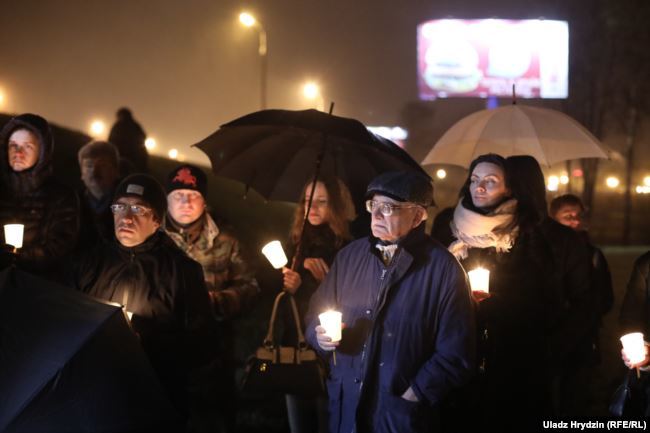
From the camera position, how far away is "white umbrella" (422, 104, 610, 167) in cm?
605

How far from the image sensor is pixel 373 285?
3699mm

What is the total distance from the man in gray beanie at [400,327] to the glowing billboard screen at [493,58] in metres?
27.9

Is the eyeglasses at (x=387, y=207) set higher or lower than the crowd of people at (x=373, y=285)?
higher

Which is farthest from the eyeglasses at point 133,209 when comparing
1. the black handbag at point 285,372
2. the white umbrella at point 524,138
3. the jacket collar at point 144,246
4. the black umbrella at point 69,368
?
the white umbrella at point 524,138

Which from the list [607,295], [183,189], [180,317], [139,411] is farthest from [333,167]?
[139,411]

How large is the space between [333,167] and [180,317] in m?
2.05

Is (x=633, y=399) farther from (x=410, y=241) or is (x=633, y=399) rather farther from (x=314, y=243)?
(x=314, y=243)

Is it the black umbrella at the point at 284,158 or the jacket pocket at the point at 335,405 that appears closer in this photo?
the jacket pocket at the point at 335,405

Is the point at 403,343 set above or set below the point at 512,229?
below

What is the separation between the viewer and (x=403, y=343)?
3.54m

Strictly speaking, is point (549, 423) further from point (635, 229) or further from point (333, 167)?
point (635, 229)

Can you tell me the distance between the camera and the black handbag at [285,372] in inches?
153

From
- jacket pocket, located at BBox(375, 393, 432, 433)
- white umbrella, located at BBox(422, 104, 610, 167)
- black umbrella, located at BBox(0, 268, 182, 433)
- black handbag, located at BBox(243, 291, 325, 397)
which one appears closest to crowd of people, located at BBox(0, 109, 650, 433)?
jacket pocket, located at BBox(375, 393, 432, 433)

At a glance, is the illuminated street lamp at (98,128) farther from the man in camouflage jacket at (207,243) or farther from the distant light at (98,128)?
the man in camouflage jacket at (207,243)
